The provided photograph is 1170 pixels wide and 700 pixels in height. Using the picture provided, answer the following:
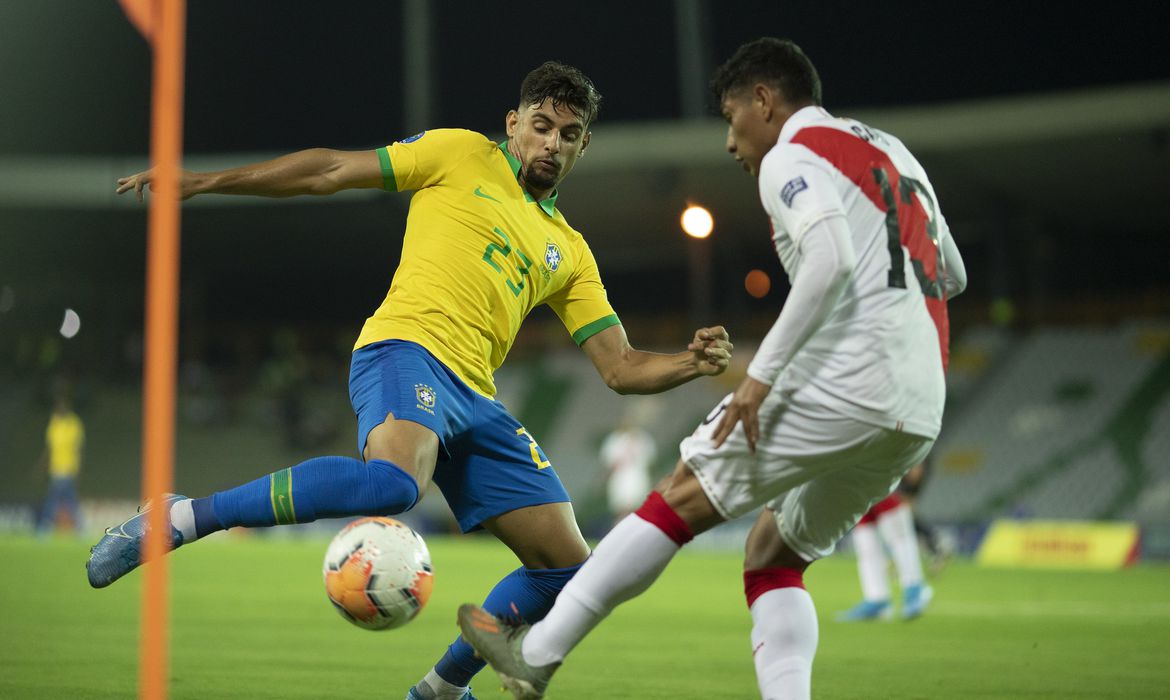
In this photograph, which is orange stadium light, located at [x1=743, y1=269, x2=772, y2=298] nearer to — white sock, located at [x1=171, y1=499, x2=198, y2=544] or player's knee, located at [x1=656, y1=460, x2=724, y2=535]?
white sock, located at [x1=171, y1=499, x2=198, y2=544]

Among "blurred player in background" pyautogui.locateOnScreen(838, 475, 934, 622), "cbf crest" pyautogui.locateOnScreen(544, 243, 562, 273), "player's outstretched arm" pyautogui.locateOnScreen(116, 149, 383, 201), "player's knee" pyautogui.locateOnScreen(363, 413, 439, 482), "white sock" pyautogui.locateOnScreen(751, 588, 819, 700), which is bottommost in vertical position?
"blurred player in background" pyautogui.locateOnScreen(838, 475, 934, 622)

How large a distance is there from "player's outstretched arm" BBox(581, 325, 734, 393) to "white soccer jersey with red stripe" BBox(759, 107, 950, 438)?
664 millimetres

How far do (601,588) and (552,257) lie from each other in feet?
5.78

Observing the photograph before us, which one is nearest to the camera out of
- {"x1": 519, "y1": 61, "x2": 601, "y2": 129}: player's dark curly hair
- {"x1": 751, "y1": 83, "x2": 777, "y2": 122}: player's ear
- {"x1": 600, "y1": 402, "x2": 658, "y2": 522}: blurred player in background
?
{"x1": 751, "y1": 83, "x2": 777, "y2": 122}: player's ear

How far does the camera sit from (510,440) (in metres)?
5.30

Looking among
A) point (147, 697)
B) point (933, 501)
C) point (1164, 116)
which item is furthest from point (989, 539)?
point (147, 697)

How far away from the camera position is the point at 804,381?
4.14m

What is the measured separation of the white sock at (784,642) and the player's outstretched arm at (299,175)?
83.8 inches

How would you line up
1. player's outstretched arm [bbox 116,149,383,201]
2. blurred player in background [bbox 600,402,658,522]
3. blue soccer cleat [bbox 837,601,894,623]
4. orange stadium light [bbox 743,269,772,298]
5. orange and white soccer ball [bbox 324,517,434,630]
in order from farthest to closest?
orange stadium light [bbox 743,269,772,298], blurred player in background [bbox 600,402,658,522], blue soccer cleat [bbox 837,601,894,623], orange and white soccer ball [bbox 324,517,434,630], player's outstretched arm [bbox 116,149,383,201]

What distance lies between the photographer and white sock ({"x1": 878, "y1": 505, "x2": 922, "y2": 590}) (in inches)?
434

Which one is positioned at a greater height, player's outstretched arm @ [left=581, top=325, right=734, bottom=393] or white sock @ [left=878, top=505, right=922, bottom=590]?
player's outstretched arm @ [left=581, top=325, right=734, bottom=393]

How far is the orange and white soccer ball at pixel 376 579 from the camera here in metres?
4.99

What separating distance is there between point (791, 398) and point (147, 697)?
204 centimetres

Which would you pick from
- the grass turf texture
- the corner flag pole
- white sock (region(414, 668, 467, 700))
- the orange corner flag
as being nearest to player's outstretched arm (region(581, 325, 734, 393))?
white sock (region(414, 668, 467, 700))
